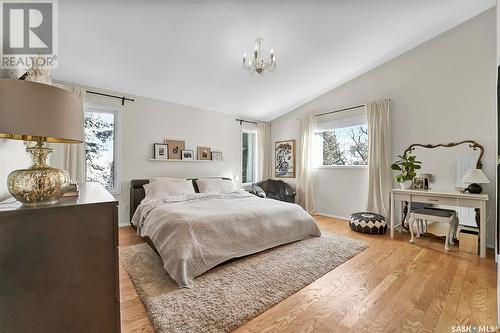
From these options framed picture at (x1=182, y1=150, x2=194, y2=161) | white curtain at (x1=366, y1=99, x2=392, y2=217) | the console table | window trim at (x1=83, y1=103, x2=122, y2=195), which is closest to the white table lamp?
the console table

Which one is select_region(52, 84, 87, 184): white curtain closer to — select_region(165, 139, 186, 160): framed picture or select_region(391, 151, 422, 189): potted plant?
select_region(165, 139, 186, 160): framed picture

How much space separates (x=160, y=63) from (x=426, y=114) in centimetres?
415

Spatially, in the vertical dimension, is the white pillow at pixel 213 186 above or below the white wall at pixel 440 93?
below

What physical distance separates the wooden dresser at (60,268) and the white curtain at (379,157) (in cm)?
403

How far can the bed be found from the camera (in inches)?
79.8

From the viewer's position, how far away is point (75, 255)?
95cm

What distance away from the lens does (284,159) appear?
18.2ft

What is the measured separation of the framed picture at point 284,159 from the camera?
5.39 meters

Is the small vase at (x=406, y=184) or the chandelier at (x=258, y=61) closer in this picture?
the chandelier at (x=258, y=61)

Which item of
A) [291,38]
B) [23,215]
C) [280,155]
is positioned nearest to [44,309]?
[23,215]

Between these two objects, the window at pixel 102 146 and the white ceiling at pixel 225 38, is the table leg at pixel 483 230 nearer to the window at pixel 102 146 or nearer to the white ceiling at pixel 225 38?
the white ceiling at pixel 225 38

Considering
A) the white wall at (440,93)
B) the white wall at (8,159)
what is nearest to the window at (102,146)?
the white wall at (8,159)

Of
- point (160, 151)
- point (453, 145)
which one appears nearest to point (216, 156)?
point (160, 151)

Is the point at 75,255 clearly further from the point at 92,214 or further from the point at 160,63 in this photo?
the point at 160,63
